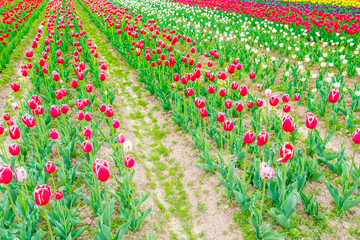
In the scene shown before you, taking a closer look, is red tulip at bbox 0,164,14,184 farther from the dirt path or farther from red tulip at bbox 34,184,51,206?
the dirt path

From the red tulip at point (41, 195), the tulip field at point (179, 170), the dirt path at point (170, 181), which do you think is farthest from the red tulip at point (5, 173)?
the dirt path at point (170, 181)

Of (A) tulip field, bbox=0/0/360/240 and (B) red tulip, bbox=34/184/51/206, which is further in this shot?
(A) tulip field, bbox=0/0/360/240

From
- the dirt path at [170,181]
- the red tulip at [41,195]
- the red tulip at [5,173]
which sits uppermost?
the red tulip at [5,173]

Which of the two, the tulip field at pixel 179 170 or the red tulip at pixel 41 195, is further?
the tulip field at pixel 179 170

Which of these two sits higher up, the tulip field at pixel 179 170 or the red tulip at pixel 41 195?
the red tulip at pixel 41 195

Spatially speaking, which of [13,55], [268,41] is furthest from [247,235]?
[13,55]

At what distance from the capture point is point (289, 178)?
12.4ft

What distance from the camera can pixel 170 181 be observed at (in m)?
4.53

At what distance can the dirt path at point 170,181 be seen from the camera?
3.63 metres

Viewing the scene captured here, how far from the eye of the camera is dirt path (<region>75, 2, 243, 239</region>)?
11.9ft

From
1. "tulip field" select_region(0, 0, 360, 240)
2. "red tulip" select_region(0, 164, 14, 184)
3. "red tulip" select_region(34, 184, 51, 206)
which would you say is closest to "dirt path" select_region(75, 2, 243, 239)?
"tulip field" select_region(0, 0, 360, 240)

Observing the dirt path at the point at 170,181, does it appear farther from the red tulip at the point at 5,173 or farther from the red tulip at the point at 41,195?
the red tulip at the point at 5,173

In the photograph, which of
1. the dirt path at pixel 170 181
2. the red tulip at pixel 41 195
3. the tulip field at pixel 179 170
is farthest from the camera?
the dirt path at pixel 170 181

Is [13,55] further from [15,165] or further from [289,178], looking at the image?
[289,178]
